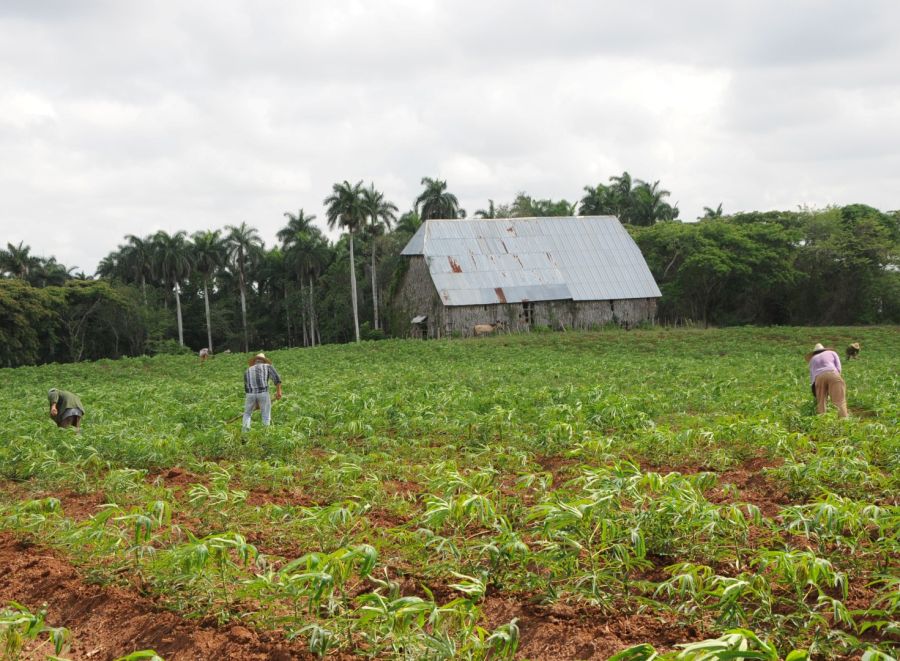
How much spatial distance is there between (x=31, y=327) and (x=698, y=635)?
150 feet

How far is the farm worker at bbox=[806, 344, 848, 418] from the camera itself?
1146 centimetres

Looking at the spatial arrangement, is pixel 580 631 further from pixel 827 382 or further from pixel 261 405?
pixel 261 405

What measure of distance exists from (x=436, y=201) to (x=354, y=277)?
10.3m

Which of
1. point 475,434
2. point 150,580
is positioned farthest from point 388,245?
point 150,580

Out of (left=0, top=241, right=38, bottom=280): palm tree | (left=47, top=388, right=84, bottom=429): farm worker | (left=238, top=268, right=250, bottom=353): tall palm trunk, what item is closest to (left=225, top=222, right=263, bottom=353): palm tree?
(left=238, top=268, right=250, bottom=353): tall palm trunk

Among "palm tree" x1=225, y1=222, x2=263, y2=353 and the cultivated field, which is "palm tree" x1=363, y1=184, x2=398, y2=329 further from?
the cultivated field

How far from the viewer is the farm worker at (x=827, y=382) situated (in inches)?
451

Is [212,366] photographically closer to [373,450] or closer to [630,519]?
[373,450]

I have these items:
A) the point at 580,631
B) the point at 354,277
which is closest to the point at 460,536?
the point at 580,631

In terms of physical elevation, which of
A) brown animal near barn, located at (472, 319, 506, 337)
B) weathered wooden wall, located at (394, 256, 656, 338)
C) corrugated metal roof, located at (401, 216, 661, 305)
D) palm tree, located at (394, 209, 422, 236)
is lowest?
brown animal near barn, located at (472, 319, 506, 337)

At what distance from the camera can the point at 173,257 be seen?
183 feet

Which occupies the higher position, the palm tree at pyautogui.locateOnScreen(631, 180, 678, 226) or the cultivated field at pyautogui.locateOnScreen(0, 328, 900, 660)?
the palm tree at pyautogui.locateOnScreen(631, 180, 678, 226)

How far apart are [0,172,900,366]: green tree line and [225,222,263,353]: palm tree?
3.6 inches

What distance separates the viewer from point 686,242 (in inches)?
1742
